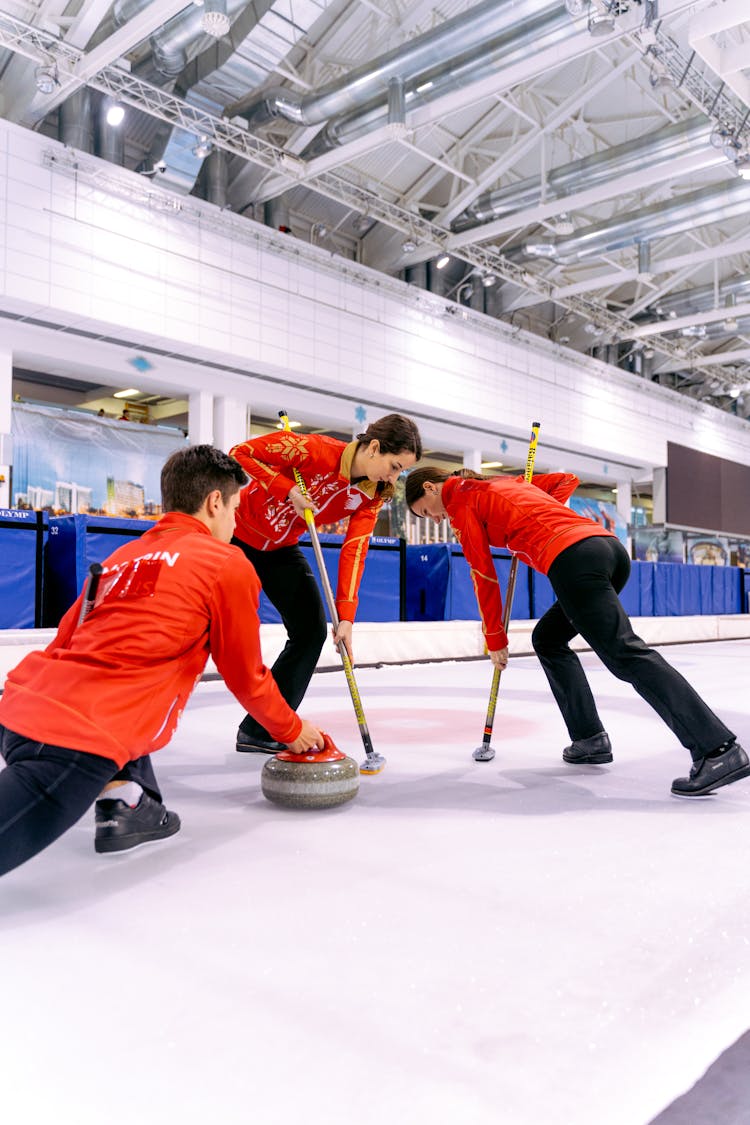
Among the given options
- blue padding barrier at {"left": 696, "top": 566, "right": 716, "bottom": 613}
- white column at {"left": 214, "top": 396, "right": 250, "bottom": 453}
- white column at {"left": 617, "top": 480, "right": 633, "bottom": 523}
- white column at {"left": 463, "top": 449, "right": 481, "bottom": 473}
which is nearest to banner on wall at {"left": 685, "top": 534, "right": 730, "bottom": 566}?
white column at {"left": 617, "top": 480, "right": 633, "bottom": 523}

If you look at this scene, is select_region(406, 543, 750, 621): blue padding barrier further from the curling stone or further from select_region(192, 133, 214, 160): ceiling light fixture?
the curling stone

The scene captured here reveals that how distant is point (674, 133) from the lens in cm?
859

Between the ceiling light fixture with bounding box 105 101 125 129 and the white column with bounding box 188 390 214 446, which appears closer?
the ceiling light fixture with bounding box 105 101 125 129

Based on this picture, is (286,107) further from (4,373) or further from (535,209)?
(4,373)

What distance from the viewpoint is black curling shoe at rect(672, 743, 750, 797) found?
240 centimetres

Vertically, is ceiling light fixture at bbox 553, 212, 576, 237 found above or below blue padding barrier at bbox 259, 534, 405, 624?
above

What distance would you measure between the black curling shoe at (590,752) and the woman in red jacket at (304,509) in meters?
0.87

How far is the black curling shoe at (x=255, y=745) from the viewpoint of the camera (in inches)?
118

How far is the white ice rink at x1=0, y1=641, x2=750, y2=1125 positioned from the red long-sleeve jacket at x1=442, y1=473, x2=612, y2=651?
0.68m

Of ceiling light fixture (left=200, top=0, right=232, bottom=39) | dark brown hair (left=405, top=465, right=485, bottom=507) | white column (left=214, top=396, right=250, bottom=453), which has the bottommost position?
dark brown hair (left=405, top=465, right=485, bottom=507)

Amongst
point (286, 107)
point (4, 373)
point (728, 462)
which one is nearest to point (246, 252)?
point (286, 107)

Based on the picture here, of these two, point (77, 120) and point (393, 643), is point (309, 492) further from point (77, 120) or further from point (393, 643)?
point (77, 120)

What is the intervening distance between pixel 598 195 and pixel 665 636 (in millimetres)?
5437

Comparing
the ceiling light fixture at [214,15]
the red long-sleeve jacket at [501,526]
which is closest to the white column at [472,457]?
the ceiling light fixture at [214,15]
